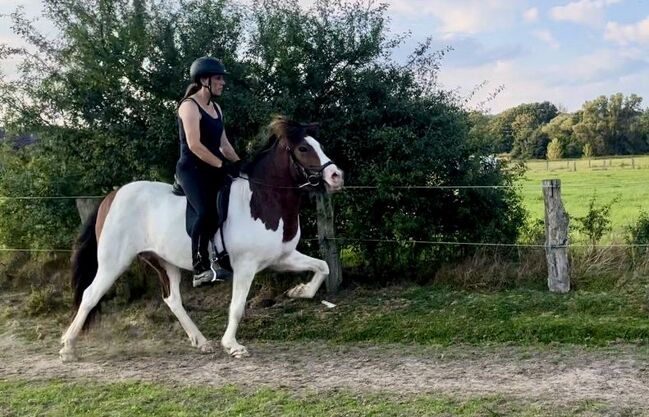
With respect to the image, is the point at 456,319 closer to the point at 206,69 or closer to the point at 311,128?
the point at 311,128

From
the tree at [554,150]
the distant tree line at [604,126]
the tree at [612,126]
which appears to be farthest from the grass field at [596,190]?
the tree at [612,126]

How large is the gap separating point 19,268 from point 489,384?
806 centimetres

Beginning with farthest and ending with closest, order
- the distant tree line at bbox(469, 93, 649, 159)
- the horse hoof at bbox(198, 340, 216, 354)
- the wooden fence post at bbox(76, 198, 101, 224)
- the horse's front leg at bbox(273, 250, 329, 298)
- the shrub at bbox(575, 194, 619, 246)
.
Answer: the distant tree line at bbox(469, 93, 649, 159) < the wooden fence post at bbox(76, 198, 101, 224) < the shrub at bbox(575, 194, 619, 246) < the horse hoof at bbox(198, 340, 216, 354) < the horse's front leg at bbox(273, 250, 329, 298)

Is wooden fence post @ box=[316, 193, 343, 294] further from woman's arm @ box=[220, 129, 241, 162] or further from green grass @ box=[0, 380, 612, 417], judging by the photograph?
green grass @ box=[0, 380, 612, 417]

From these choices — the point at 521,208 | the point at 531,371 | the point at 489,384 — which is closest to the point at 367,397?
the point at 489,384

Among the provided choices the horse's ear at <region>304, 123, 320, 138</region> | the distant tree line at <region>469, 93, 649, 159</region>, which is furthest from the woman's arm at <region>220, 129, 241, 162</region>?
the distant tree line at <region>469, 93, 649, 159</region>

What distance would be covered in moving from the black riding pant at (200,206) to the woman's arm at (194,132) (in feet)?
0.74

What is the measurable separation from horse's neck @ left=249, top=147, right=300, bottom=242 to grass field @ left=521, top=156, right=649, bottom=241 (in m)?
→ 3.87

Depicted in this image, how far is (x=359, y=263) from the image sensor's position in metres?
8.84

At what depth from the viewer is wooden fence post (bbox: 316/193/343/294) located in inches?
326

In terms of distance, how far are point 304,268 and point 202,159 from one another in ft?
4.63

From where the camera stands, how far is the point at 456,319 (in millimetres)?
6820

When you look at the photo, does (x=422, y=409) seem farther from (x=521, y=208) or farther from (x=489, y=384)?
(x=521, y=208)

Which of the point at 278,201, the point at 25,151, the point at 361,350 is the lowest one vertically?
the point at 361,350
